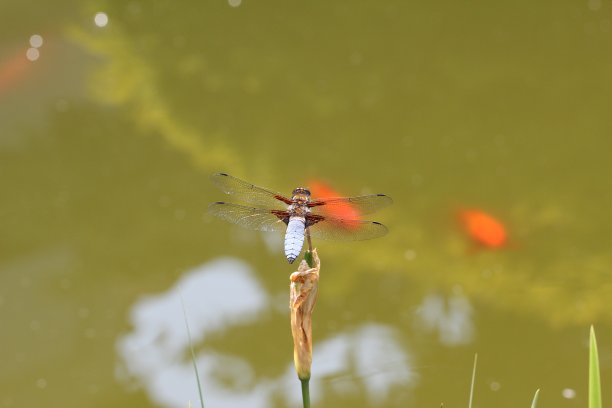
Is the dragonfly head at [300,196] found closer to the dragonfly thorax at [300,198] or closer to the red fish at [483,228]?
the dragonfly thorax at [300,198]

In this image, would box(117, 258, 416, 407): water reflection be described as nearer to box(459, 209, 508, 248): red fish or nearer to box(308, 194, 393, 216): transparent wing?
box(459, 209, 508, 248): red fish

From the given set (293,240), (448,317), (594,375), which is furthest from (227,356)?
(594,375)

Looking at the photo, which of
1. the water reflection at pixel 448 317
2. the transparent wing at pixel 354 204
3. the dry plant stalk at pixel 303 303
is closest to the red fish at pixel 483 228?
the water reflection at pixel 448 317

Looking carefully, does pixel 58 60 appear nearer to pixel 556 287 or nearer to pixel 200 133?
pixel 200 133

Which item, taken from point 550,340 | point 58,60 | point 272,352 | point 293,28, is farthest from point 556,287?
point 58,60

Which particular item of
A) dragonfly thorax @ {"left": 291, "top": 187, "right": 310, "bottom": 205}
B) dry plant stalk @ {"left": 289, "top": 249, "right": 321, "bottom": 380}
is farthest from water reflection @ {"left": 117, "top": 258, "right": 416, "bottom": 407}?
dry plant stalk @ {"left": 289, "top": 249, "right": 321, "bottom": 380}

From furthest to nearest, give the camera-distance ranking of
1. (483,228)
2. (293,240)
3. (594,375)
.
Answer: (483,228), (293,240), (594,375)

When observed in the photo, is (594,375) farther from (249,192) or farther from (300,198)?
(249,192)
